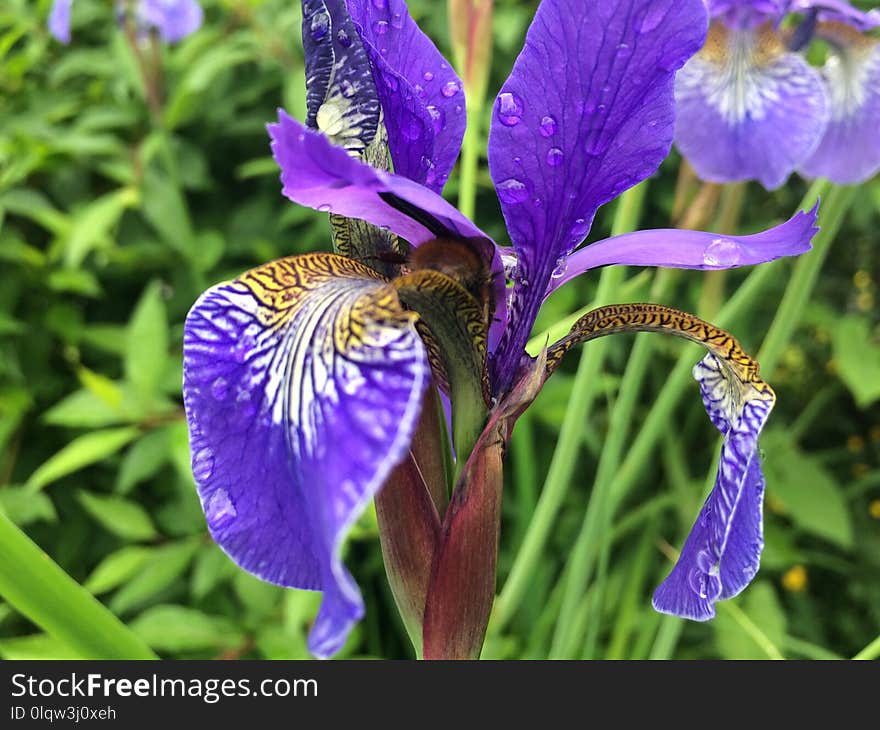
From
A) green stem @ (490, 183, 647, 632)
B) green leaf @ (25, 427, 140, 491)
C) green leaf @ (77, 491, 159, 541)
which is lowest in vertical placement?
green leaf @ (77, 491, 159, 541)

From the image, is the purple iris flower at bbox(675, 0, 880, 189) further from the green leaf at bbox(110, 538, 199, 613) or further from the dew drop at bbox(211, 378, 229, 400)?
the green leaf at bbox(110, 538, 199, 613)

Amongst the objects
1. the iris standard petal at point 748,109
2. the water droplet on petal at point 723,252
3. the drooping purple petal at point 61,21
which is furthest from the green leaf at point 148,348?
the water droplet on petal at point 723,252

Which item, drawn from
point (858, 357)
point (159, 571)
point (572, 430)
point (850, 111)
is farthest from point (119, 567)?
point (858, 357)

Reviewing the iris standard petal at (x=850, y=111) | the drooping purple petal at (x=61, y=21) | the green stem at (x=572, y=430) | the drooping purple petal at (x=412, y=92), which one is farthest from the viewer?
the drooping purple petal at (x=61, y=21)

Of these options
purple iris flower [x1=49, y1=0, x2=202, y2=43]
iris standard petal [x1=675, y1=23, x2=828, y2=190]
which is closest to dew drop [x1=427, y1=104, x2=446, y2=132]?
iris standard petal [x1=675, y1=23, x2=828, y2=190]

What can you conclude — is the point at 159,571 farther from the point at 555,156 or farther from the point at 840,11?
the point at 840,11

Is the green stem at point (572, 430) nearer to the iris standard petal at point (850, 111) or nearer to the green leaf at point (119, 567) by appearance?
the iris standard petal at point (850, 111)
